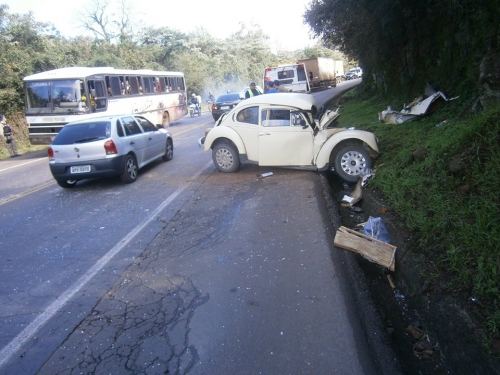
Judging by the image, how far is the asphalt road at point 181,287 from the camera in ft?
10.2

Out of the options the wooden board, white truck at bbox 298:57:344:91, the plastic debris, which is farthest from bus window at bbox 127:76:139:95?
white truck at bbox 298:57:344:91

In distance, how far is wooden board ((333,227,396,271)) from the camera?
174 inches

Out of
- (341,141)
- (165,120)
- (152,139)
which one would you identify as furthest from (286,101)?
(165,120)

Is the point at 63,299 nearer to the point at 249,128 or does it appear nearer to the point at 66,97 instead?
the point at 249,128

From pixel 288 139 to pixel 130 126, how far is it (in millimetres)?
4013

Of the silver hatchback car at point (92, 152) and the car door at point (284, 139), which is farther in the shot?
the silver hatchback car at point (92, 152)

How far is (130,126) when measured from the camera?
9.39 m

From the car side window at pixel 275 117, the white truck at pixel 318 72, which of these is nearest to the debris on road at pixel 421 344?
the car side window at pixel 275 117

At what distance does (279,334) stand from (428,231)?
84.1 inches

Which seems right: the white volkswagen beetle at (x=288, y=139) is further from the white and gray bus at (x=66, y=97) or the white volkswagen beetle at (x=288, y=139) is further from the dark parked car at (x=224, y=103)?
the dark parked car at (x=224, y=103)

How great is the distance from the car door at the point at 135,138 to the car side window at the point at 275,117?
3.21 meters

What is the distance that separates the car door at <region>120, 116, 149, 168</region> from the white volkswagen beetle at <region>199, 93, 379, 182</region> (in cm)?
175

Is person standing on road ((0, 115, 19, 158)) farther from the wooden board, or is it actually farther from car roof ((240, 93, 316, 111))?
the wooden board

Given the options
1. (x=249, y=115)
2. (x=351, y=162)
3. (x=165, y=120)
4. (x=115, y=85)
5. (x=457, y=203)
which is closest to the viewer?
(x=457, y=203)
